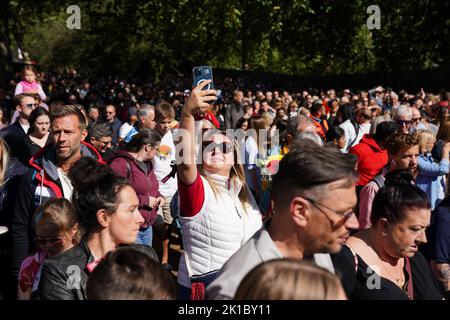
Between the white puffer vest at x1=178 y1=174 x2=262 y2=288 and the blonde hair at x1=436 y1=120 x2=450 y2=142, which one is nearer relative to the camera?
the white puffer vest at x1=178 y1=174 x2=262 y2=288

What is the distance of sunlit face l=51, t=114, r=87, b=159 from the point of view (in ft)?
14.7

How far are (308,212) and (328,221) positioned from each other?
0.26ft

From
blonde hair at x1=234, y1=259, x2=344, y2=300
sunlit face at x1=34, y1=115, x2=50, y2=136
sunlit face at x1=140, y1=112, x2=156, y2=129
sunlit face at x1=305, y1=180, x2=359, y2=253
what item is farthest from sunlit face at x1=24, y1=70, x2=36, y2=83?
blonde hair at x1=234, y1=259, x2=344, y2=300

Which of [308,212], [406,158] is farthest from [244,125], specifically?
[308,212]

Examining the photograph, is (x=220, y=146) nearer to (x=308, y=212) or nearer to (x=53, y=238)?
(x=53, y=238)

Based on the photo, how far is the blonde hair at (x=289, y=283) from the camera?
1.93m

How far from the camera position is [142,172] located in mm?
5562

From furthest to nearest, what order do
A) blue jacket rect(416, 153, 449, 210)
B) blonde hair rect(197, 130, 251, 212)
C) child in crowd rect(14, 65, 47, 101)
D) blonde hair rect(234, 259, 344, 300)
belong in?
child in crowd rect(14, 65, 47, 101)
blue jacket rect(416, 153, 449, 210)
blonde hair rect(197, 130, 251, 212)
blonde hair rect(234, 259, 344, 300)

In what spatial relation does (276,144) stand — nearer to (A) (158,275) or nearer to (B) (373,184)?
(B) (373,184)

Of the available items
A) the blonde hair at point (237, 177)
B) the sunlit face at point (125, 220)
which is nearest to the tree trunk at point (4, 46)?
the blonde hair at point (237, 177)

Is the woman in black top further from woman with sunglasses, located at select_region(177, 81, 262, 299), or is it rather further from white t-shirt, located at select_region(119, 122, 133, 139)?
white t-shirt, located at select_region(119, 122, 133, 139)

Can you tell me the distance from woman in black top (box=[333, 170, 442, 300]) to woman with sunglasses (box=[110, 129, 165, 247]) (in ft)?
8.34

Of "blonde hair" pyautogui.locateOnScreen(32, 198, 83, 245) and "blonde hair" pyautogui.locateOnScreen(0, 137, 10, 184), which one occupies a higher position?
"blonde hair" pyautogui.locateOnScreen(0, 137, 10, 184)
